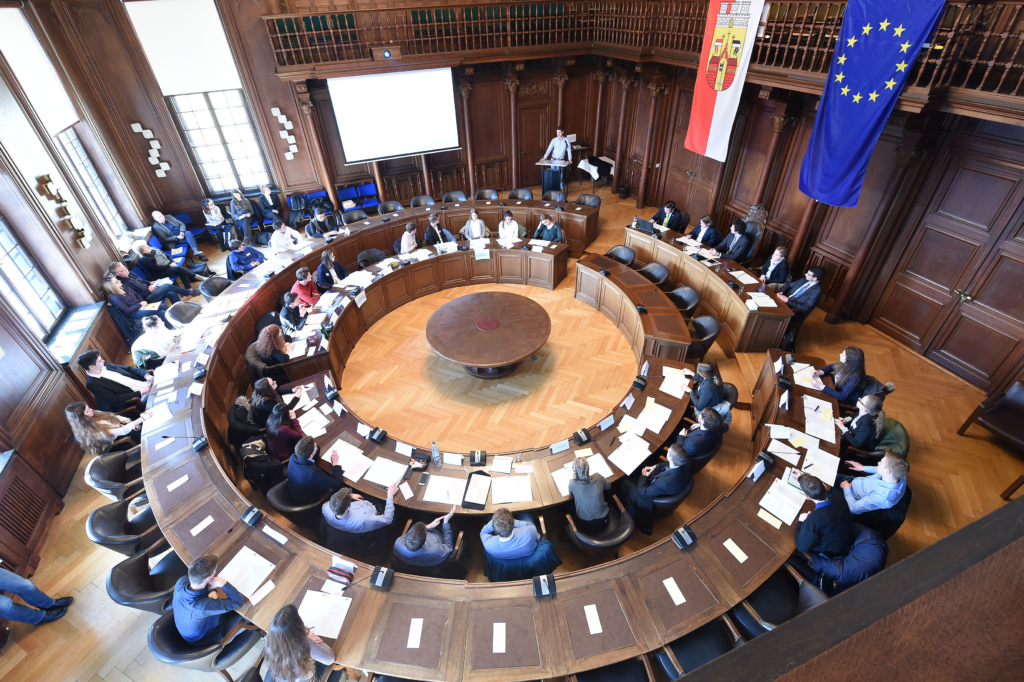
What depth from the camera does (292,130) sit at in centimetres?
1136

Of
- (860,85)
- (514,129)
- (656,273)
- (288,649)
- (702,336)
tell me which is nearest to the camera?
(288,649)

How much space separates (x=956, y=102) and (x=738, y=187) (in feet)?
15.1

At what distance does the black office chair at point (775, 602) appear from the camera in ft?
11.9

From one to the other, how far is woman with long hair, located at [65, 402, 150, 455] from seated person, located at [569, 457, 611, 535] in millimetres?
4893

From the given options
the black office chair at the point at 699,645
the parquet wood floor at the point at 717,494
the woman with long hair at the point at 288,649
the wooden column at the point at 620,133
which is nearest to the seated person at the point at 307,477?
the parquet wood floor at the point at 717,494

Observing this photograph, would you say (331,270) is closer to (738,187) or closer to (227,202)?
(227,202)

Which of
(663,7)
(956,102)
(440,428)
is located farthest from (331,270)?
(956,102)

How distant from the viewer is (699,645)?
364 centimetres

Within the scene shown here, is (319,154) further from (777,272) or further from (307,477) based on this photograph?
(777,272)

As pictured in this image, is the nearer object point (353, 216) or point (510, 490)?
point (510, 490)

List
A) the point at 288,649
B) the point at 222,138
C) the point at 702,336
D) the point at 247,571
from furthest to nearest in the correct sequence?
1. the point at 222,138
2. the point at 702,336
3. the point at 247,571
4. the point at 288,649

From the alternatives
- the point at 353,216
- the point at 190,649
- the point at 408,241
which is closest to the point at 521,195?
the point at 408,241

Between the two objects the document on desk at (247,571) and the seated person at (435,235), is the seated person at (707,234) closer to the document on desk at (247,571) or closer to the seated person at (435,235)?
the seated person at (435,235)

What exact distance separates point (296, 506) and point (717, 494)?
15.1 feet
